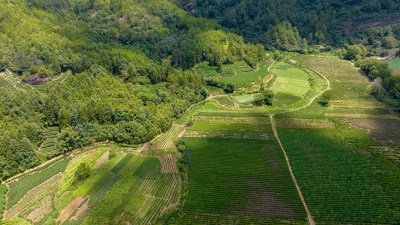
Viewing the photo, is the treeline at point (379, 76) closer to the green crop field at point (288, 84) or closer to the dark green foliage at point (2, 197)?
the green crop field at point (288, 84)

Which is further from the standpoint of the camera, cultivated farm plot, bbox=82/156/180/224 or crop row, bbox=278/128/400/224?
cultivated farm plot, bbox=82/156/180/224

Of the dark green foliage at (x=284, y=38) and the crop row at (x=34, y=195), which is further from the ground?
the dark green foliage at (x=284, y=38)

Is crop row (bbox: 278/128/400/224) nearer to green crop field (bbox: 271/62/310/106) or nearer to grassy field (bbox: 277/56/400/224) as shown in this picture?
grassy field (bbox: 277/56/400/224)

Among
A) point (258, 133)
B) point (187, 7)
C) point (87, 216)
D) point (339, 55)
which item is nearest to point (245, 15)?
point (187, 7)

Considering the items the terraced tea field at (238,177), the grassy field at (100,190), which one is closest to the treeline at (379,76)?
the terraced tea field at (238,177)

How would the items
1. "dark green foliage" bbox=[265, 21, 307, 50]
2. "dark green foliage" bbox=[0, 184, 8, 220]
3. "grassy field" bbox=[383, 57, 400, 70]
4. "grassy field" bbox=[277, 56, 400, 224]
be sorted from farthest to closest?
1. "dark green foliage" bbox=[265, 21, 307, 50]
2. "grassy field" bbox=[383, 57, 400, 70]
3. "dark green foliage" bbox=[0, 184, 8, 220]
4. "grassy field" bbox=[277, 56, 400, 224]

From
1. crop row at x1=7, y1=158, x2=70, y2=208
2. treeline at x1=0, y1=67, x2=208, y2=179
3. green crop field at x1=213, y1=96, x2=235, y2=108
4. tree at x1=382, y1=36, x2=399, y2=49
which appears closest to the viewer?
crop row at x1=7, y1=158, x2=70, y2=208

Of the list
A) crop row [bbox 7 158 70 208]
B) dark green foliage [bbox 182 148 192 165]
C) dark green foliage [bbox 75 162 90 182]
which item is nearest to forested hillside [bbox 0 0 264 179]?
crop row [bbox 7 158 70 208]
